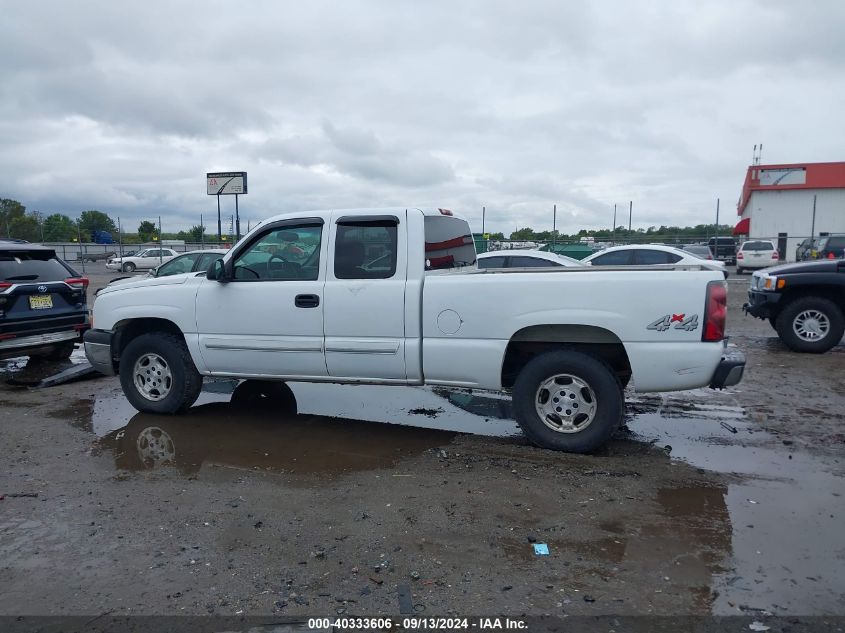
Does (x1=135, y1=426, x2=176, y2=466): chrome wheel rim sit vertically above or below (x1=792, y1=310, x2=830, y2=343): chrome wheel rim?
below

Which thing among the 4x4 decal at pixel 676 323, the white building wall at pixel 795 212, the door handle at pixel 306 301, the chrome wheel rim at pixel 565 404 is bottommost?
the chrome wheel rim at pixel 565 404

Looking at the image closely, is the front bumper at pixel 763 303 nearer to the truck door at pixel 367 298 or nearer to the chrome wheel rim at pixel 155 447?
the truck door at pixel 367 298

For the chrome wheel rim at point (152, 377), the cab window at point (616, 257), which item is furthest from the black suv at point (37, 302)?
the cab window at point (616, 257)

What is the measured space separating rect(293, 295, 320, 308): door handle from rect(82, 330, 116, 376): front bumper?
2.15m

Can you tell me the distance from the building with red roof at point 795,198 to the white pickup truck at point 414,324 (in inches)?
1523

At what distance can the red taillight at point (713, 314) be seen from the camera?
4781 mm

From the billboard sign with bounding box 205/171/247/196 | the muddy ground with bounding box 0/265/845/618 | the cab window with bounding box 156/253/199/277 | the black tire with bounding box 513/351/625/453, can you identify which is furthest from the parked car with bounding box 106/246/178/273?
the black tire with bounding box 513/351/625/453

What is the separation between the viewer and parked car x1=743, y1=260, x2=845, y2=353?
30.8ft

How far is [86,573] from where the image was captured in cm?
342

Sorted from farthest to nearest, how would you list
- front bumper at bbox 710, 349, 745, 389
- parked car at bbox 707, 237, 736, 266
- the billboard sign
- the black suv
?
1. parked car at bbox 707, 237, 736, 266
2. the billboard sign
3. the black suv
4. front bumper at bbox 710, 349, 745, 389

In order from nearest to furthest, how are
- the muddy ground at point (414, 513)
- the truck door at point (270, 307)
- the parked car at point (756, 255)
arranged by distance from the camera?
the muddy ground at point (414, 513)
the truck door at point (270, 307)
the parked car at point (756, 255)

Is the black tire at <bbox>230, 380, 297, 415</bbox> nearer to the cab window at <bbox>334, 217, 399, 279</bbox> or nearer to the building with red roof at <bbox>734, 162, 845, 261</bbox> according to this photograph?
the cab window at <bbox>334, 217, 399, 279</bbox>

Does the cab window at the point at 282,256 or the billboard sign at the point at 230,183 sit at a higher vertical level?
the billboard sign at the point at 230,183

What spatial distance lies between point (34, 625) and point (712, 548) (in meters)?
3.43
